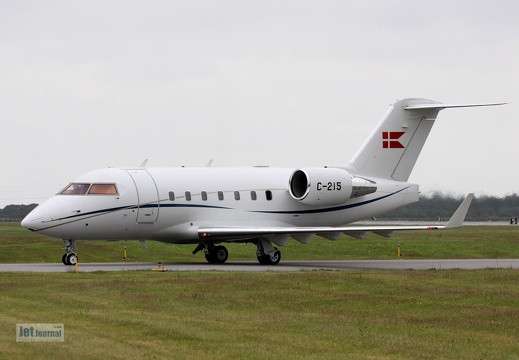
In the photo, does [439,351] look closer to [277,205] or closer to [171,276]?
[171,276]

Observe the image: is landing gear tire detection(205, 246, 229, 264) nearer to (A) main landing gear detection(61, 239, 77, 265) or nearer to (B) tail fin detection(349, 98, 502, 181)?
(A) main landing gear detection(61, 239, 77, 265)

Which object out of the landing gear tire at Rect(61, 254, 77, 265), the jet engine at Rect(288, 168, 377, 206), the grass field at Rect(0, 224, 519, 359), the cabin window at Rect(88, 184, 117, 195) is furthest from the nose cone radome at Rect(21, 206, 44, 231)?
the jet engine at Rect(288, 168, 377, 206)

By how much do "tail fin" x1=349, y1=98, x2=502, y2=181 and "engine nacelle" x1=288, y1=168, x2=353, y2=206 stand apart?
1.97 meters

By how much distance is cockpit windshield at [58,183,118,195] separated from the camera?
34625 millimetres

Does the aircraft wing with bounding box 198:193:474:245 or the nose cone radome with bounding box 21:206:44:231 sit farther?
the aircraft wing with bounding box 198:193:474:245

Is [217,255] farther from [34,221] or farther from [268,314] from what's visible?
[268,314]

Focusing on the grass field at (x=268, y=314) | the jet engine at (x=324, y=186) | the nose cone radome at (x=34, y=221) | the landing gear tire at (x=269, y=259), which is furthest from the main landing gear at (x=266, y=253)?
the grass field at (x=268, y=314)

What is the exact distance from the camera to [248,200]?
38125 mm

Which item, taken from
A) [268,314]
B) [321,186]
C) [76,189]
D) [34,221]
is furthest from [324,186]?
[268,314]

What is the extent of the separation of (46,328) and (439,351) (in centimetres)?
644

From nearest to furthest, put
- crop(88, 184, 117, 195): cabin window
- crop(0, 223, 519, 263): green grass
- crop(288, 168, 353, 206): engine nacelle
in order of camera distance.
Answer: crop(88, 184, 117, 195): cabin window, crop(288, 168, 353, 206): engine nacelle, crop(0, 223, 519, 263): green grass

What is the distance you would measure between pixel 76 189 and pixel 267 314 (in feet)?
54.6

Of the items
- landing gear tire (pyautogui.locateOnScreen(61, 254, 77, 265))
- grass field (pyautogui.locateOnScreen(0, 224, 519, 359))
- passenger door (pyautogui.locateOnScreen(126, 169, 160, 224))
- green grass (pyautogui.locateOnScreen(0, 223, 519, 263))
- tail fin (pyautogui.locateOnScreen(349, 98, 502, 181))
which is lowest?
green grass (pyautogui.locateOnScreen(0, 223, 519, 263))

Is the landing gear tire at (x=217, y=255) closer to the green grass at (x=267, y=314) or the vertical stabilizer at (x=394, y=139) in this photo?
the vertical stabilizer at (x=394, y=139)
